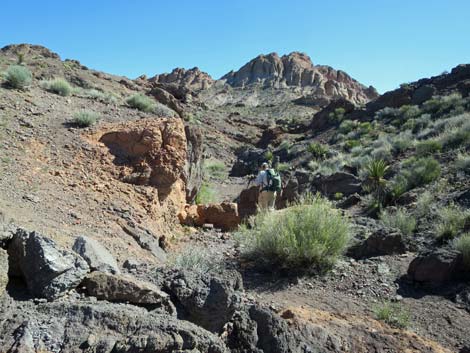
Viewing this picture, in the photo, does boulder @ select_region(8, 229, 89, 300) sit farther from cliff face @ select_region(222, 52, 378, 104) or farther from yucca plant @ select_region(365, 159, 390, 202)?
cliff face @ select_region(222, 52, 378, 104)

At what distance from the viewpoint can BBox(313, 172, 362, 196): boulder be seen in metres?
15.2

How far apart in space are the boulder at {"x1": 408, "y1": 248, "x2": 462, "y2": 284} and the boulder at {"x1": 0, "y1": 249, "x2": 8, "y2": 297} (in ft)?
16.7

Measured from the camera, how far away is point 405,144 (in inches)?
751

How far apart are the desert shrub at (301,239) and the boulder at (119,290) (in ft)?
9.00

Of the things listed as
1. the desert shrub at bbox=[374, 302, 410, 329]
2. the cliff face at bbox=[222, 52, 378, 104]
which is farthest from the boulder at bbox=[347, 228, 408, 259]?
A: the cliff face at bbox=[222, 52, 378, 104]

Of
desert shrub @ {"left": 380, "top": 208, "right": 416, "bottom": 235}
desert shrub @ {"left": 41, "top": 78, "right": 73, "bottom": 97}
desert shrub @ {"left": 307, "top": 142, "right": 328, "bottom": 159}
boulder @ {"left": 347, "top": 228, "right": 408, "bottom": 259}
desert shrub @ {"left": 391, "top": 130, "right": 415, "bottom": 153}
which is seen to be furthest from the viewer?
desert shrub @ {"left": 307, "top": 142, "right": 328, "bottom": 159}

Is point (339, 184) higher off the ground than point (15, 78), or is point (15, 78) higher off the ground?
point (15, 78)

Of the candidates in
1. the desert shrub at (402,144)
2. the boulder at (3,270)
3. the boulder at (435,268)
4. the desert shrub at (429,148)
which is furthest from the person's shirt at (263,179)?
the desert shrub at (402,144)

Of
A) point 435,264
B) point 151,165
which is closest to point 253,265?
point 435,264

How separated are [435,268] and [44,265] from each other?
506cm

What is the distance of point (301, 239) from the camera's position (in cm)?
599

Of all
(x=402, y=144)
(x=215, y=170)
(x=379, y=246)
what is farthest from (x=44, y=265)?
(x=215, y=170)

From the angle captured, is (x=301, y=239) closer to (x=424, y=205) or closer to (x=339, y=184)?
(x=424, y=205)

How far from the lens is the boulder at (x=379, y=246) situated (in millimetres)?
6895
